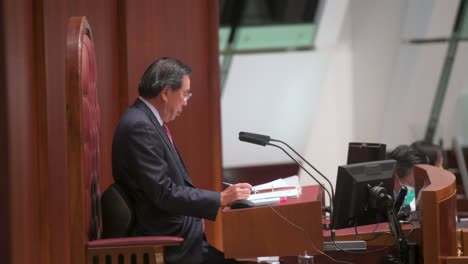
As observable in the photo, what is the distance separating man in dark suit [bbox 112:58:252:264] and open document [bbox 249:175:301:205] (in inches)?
2.2

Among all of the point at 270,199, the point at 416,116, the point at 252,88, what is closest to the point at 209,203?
the point at 270,199

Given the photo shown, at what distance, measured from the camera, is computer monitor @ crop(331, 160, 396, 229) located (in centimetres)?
346

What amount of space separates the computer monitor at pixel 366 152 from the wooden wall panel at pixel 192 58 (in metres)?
1.18

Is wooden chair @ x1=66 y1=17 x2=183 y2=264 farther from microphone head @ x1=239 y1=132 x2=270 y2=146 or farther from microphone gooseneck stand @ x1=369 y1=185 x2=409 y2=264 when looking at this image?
microphone gooseneck stand @ x1=369 y1=185 x2=409 y2=264

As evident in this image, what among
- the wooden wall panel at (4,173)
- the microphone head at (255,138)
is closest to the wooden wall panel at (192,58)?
the wooden wall panel at (4,173)

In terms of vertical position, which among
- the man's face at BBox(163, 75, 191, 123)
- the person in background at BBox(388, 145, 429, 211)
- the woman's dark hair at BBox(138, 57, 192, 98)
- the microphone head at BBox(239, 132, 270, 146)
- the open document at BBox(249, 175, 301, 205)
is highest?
the woman's dark hair at BBox(138, 57, 192, 98)

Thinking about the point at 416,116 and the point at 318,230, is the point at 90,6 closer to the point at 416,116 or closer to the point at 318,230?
the point at 318,230

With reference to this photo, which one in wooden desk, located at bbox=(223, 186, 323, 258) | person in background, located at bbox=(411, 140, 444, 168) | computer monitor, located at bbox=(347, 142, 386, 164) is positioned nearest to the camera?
wooden desk, located at bbox=(223, 186, 323, 258)

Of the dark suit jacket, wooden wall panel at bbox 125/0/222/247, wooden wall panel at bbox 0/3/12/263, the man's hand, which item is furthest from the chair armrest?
wooden wall panel at bbox 125/0/222/247

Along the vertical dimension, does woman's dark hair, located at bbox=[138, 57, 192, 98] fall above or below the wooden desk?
above

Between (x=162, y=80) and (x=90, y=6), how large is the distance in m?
1.30

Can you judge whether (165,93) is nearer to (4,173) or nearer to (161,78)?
(161,78)

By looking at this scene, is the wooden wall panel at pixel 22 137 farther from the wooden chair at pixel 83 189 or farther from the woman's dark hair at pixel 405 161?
the woman's dark hair at pixel 405 161

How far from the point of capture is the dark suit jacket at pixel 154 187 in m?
3.44
